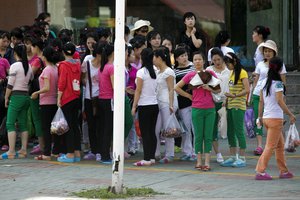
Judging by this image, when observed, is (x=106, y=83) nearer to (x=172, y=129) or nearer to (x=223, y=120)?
(x=172, y=129)

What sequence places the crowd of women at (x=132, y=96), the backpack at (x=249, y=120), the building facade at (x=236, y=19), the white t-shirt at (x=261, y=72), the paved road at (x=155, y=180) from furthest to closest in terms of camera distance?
the building facade at (x=236, y=19)
the backpack at (x=249, y=120)
the white t-shirt at (x=261, y=72)
the crowd of women at (x=132, y=96)
the paved road at (x=155, y=180)

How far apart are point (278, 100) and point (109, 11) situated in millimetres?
9014

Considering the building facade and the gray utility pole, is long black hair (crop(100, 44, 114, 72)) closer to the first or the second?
the gray utility pole

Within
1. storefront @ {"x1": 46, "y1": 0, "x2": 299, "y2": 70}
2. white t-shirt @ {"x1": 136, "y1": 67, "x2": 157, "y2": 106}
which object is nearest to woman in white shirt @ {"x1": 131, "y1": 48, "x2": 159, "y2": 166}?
white t-shirt @ {"x1": 136, "y1": 67, "x2": 157, "y2": 106}

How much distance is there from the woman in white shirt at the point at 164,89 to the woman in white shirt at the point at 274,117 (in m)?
1.77

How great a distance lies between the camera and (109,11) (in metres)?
18.8

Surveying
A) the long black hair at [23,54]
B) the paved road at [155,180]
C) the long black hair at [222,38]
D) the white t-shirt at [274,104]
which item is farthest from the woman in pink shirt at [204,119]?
the long black hair at [23,54]

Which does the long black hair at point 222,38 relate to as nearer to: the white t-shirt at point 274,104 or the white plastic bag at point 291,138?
the white plastic bag at point 291,138

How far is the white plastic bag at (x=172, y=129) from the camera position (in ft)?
38.6

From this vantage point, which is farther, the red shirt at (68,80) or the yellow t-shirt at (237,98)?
the red shirt at (68,80)

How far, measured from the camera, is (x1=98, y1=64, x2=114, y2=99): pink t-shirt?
11875 mm

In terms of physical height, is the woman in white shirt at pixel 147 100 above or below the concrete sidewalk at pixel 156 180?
above

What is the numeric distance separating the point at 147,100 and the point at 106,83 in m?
0.68

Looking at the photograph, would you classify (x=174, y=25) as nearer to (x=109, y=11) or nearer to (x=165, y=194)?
(x=109, y=11)
